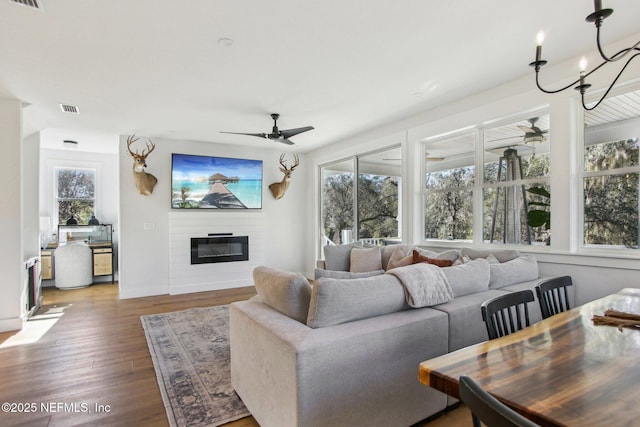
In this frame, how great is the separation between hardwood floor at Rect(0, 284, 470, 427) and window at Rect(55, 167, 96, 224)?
102 inches

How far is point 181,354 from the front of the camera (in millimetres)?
3150

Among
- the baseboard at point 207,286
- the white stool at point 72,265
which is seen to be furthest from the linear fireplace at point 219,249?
the white stool at point 72,265

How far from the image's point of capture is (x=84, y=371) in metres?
2.83

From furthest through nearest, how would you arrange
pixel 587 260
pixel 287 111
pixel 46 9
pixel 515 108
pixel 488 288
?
pixel 287 111 → pixel 515 108 → pixel 587 260 → pixel 488 288 → pixel 46 9

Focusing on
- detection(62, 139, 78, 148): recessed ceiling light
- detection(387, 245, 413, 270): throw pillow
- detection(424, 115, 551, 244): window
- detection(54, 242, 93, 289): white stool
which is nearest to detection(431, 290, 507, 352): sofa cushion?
detection(387, 245, 413, 270): throw pillow

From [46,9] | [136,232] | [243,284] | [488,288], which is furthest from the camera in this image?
[243,284]

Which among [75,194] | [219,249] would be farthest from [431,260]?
[75,194]

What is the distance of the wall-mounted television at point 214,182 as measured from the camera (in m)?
5.95

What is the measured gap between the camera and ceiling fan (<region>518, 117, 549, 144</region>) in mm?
3465

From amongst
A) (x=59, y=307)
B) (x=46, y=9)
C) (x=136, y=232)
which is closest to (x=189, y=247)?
(x=136, y=232)

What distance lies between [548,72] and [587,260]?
5.94 ft

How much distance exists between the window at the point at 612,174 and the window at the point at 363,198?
2396 millimetres

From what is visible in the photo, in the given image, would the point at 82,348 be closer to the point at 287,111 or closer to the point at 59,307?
the point at 59,307

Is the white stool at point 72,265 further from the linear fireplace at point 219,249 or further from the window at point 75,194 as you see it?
the linear fireplace at point 219,249
